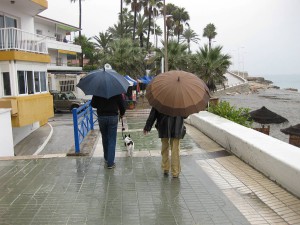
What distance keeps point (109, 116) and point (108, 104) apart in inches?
8.8

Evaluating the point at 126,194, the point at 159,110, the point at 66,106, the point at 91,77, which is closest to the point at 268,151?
the point at 159,110

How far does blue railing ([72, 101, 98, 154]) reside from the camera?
7113 millimetres

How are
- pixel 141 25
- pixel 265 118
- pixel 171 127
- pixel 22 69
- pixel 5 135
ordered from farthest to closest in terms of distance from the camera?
1. pixel 141 25
2. pixel 22 69
3. pixel 265 118
4. pixel 5 135
5. pixel 171 127

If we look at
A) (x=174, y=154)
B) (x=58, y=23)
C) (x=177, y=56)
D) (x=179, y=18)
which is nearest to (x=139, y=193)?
(x=174, y=154)

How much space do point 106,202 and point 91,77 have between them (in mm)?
2445

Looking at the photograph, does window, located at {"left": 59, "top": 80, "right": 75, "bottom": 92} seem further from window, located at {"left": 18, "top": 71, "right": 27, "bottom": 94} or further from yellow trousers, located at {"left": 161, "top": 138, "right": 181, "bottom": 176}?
yellow trousers, located at {"left": 161, "top": 138, "right": 181, "bottom": 176}

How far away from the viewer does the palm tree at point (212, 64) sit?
16438mm

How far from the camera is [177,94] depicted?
509 centimetres

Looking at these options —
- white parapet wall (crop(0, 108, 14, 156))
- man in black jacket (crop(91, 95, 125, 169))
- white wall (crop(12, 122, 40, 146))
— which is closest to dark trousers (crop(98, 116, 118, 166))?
man in black jacket (crop(91, 95, 125, 169))

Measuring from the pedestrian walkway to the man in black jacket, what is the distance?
351 mm

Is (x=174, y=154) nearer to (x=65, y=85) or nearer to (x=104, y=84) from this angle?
(x=104, y=84)

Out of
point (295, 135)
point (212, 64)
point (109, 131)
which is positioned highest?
point (212, 64)

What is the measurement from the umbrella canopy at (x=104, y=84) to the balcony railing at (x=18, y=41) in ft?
31.0

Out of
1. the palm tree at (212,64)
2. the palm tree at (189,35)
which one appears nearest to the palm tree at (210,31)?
the palm tree at (189,35)
